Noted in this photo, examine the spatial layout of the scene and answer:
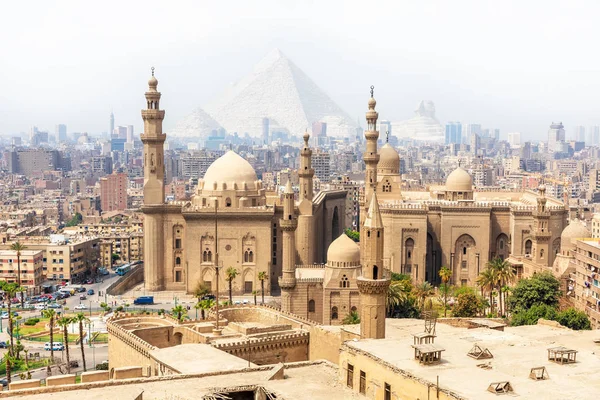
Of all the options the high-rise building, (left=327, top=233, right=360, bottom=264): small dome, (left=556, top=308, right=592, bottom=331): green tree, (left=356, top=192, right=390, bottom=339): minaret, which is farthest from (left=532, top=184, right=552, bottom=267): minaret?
the high-rise building

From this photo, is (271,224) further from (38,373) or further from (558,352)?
(558,352)

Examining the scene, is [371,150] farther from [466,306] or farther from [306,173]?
[466,306]

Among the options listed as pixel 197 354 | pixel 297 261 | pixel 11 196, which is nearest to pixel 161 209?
pixel 297 261

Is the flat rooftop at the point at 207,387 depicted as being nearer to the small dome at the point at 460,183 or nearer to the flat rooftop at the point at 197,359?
the flat rooftop at the point at 197,359

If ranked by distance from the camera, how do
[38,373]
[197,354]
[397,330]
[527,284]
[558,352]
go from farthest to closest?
[527,284]
[38,373]
[397,330]
[197,354]
[558,352]

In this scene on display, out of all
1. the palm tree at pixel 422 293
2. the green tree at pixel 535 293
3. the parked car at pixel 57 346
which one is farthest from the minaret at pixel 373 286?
the parked car at pixel 57 346

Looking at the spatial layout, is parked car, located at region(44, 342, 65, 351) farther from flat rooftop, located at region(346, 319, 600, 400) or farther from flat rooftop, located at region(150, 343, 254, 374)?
flat rooftop, located at region(346, 319, 600, 400)
